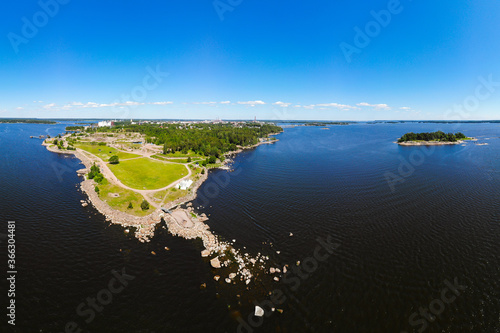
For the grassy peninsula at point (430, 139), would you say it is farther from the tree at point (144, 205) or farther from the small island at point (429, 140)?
the tree at point (144, 205)

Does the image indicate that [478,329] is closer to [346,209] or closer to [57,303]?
[346,209]

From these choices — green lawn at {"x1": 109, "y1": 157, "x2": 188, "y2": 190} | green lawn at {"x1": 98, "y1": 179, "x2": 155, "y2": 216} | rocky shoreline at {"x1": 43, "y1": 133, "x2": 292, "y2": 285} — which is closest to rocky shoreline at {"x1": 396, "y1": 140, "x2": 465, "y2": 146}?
green lawn at {"x1": 109, "y1": 157, "x2": 188, "y2": 190}

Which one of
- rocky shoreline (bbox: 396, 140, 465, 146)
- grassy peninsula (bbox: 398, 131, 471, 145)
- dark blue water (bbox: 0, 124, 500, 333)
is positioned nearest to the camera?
dark blue water (bbox: 0, 124, 500, 333)

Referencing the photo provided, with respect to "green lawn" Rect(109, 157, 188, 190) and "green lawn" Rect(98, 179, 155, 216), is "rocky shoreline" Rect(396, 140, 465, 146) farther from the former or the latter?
"green lawn" Rect(98, 179, 155, 216)

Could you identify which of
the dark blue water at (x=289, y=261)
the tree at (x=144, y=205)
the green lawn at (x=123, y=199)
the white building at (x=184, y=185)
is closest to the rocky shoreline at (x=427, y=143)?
the dark blue water at (x=289, y=261)

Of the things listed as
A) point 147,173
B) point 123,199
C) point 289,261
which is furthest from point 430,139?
point 123,199
